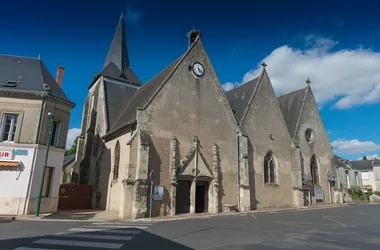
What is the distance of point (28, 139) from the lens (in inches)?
591

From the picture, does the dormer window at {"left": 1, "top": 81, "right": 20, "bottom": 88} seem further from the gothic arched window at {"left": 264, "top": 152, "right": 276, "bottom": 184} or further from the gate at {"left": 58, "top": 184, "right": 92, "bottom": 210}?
the gothic arched window at {"left": 264, "top": 152, "right": 276, "bottom": 184}

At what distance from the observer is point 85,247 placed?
22.5 ft

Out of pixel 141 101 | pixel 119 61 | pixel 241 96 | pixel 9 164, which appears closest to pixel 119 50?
pixel 119 61

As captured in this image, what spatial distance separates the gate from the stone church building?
1.98ft

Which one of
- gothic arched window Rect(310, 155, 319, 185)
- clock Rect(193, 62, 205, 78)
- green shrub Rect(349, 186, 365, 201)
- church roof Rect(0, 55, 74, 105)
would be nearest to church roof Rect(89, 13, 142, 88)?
church roof Rect(0, 55, 74, 105)

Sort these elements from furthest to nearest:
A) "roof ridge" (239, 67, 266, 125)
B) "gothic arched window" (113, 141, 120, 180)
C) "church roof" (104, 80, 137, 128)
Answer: "church roof" (104, 80, 137, 128) → "roof ridge" (239, 67, 266, 125) → "gothic arched window" (113, 141, 120, 180)

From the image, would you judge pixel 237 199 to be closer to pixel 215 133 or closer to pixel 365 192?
pixel 215 133

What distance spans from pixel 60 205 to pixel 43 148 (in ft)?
16.9

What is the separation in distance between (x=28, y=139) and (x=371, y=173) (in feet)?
→ 203

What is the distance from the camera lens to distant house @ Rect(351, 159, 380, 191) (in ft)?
174

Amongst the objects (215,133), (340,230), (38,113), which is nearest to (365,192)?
(215,133)

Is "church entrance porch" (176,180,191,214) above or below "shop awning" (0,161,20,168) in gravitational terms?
below

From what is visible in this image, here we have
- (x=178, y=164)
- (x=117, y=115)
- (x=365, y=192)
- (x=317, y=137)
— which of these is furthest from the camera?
(x=365, y=192)

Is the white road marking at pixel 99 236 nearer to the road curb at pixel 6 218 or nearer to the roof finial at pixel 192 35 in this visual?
the road curb at pixel 6 218
